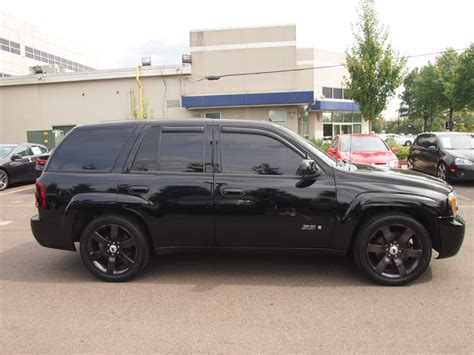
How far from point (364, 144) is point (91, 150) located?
8.42 m

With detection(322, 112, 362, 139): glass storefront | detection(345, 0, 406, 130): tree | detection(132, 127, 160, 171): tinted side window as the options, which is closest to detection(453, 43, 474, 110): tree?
detection(322, 112, 362, 139): glass storefront

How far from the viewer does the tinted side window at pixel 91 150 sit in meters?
4.52

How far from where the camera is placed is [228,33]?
23.0 m

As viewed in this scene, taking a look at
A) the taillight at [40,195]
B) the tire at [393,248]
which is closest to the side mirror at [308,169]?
the tire at [393,248]

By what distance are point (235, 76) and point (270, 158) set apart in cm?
1978

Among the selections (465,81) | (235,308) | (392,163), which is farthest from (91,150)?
(465,81)

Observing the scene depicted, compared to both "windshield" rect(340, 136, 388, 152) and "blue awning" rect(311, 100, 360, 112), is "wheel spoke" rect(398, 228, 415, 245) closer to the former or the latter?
"windshield" rect(340, 136, 388, 152)

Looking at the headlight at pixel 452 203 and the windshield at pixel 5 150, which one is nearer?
the headlight at pixel 452 203

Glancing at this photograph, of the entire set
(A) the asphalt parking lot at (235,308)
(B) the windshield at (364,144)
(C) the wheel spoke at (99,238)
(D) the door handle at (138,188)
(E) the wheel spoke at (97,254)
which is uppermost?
(B) the windshield at (364,144)

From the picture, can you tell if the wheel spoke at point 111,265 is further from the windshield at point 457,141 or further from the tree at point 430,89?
the tree at point 430,89

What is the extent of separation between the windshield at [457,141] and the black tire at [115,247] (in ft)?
33.1

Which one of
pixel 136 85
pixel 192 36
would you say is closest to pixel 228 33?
pixel 192 36

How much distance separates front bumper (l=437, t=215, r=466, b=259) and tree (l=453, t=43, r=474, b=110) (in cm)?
2568

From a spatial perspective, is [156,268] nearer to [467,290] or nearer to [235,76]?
[467,290]
